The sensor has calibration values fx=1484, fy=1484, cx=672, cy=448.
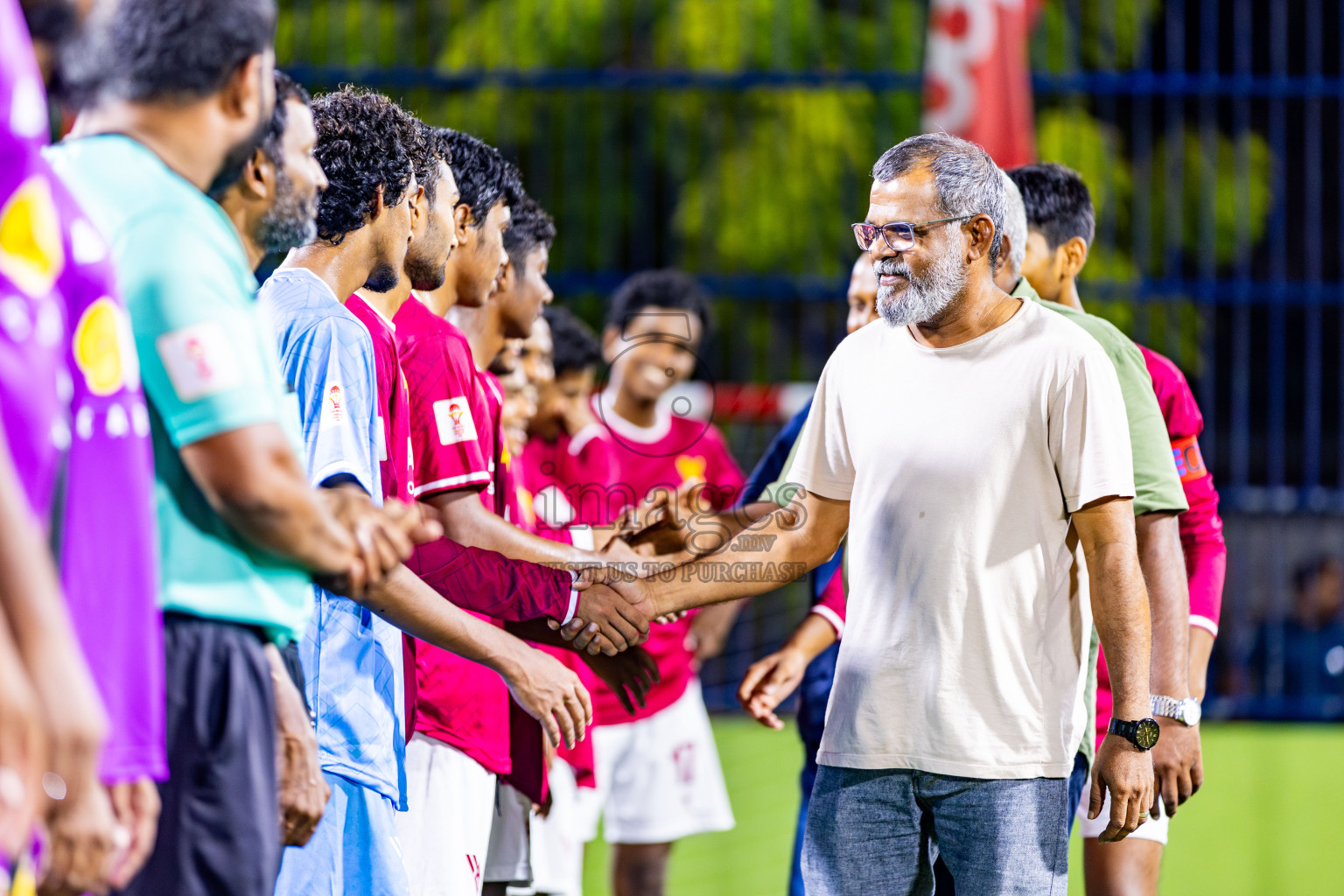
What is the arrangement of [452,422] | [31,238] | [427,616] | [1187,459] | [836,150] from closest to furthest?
[31,238], [427,616], [452,422], [1187,459], [836,150]

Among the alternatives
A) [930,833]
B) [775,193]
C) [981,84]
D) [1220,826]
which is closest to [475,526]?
[930,833]

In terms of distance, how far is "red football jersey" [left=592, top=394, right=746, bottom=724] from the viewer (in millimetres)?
5969

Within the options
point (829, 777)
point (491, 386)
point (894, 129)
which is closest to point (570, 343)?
point (491, 386)

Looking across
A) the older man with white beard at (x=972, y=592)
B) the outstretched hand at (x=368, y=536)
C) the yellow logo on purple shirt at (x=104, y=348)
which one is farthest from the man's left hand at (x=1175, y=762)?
the yellow logo on purple shirt at (x=104, y=348)

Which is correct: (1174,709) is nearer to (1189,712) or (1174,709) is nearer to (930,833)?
(1189,712)

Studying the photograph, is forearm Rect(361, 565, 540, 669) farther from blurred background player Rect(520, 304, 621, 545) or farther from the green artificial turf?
the green artificial turf

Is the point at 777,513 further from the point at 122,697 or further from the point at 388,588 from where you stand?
the point at 122,697

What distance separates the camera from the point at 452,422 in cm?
334

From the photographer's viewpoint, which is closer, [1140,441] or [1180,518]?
[1140,441]

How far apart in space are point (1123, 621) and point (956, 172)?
38.9 inches

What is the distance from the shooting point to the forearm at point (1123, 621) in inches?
113

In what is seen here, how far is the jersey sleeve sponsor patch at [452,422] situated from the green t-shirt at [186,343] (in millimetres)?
1228

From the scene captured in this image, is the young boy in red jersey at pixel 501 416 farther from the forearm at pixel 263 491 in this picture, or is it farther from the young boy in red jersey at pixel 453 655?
the forearm at pixel 263 491

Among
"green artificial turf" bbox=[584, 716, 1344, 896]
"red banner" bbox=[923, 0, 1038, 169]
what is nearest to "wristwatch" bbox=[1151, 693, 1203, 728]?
"green artificial turf" bbox=[584, 716, 1344, 896]
